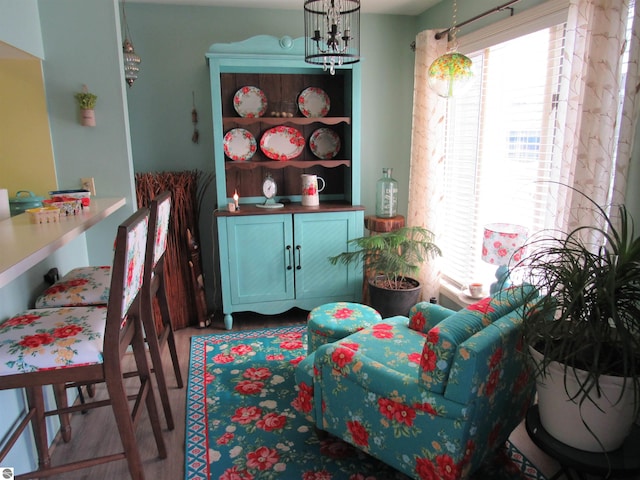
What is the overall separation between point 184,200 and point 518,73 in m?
2.34

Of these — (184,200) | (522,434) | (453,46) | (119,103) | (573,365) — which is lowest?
(522,434)

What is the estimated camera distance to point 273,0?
3.31m

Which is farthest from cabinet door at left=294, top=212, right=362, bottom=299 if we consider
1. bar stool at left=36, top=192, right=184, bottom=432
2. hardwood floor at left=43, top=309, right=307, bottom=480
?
bar stool at left=36, top=192, right=184, bottom=432

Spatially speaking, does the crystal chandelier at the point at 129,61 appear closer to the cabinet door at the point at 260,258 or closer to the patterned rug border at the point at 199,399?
the cabinet door at the point at 260,258

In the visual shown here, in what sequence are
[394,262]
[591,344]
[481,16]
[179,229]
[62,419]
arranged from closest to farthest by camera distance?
[591,344] → [62,419] → [481,16] → [394,262] → [179,229]

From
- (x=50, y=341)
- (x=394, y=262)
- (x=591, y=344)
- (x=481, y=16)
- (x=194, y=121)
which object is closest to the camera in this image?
(x=591, y=344)

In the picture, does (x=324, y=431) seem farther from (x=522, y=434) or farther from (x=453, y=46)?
(x=453, y=46)

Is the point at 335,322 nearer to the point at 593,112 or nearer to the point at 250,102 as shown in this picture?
the point at 593,112

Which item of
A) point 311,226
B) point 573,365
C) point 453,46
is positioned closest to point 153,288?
point 311,226

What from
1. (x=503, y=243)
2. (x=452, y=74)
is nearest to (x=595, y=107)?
(x=503, y=243)

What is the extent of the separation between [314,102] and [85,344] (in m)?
2.71

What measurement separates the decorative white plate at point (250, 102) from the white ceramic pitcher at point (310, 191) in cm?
64

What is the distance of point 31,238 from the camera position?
1.56 m

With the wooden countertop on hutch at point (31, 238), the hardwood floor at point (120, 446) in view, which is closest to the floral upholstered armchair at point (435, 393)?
the hardwood floor at point (120, 446)
